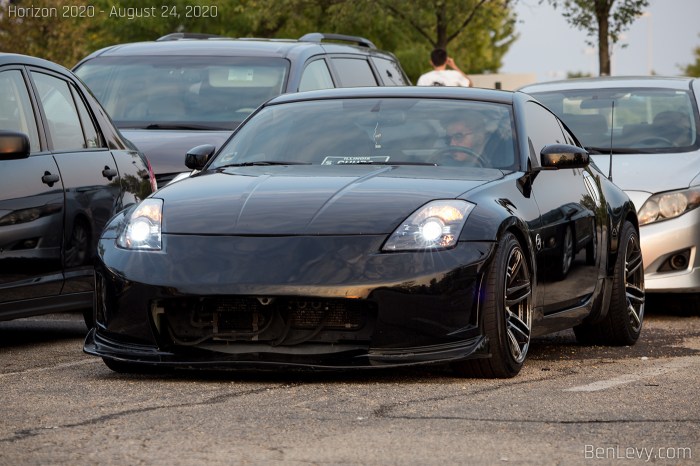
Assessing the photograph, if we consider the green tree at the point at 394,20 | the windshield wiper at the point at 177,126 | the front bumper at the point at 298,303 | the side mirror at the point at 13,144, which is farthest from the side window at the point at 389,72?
the green tree at the point at 394,20

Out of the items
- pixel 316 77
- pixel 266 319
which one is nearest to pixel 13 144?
pixel 266 319

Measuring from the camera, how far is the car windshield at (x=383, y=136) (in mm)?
7812

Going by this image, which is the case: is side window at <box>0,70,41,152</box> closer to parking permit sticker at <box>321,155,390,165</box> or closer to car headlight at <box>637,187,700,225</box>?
parking permit sticker at <box>321,155,390,165</box>

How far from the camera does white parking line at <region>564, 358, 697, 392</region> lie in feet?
21.7

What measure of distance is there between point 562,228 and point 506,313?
1129 mm

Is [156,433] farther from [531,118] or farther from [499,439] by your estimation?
[531,118]

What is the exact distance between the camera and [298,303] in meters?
6.62

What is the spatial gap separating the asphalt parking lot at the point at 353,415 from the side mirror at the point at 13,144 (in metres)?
1.04

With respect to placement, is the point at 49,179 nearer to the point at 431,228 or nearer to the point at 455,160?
the point at 455,160

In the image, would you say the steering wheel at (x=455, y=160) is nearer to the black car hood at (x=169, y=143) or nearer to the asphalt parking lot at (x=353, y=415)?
the asphalt parking lot at (x=353, y=415)

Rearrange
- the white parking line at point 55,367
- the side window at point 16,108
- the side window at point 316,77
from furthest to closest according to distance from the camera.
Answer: the side window at point 316,77
the side window at point 16,108
the white parking line at point 55,367

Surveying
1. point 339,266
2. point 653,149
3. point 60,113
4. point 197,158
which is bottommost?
point 653,149

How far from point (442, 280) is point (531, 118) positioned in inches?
84.3

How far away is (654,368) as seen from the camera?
754 centimetres
